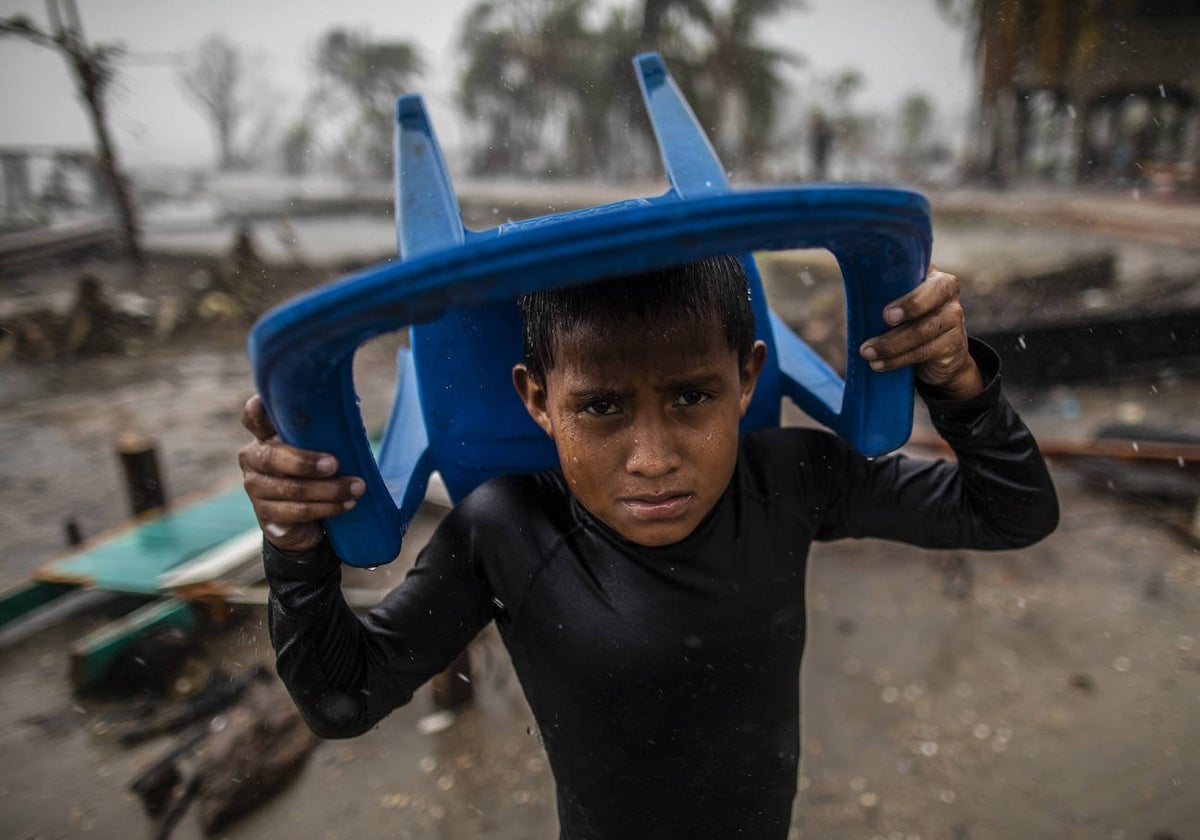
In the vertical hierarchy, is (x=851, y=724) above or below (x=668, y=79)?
below

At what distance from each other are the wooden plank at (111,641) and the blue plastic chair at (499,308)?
96.8 inches

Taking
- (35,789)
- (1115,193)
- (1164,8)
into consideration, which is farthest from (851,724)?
(1164,8)

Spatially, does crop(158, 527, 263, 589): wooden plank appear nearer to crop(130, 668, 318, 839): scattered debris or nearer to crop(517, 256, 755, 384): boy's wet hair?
crop(130, 668, 318, 839): scattered debris

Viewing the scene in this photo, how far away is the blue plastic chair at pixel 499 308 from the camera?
1.85ft

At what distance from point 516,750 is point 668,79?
92.7 inches

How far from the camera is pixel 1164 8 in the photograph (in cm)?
1298

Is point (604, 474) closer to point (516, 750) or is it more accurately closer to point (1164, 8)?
point (516, 750)

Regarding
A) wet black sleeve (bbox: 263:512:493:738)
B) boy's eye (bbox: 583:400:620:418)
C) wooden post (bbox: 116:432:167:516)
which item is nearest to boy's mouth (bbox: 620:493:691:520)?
boy's eye (bbox: 583:400:620:418)

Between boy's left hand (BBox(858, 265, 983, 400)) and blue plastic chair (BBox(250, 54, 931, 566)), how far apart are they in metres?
0.02

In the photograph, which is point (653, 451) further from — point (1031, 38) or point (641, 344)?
point (1031, 38)

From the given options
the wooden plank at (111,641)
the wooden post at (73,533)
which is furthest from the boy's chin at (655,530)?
the wooden post at (73,533)

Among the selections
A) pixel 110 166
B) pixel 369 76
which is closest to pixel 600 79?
pixel 369 76

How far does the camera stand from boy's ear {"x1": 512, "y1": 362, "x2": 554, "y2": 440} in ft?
3.38

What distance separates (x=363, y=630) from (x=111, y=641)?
9.04 ft
